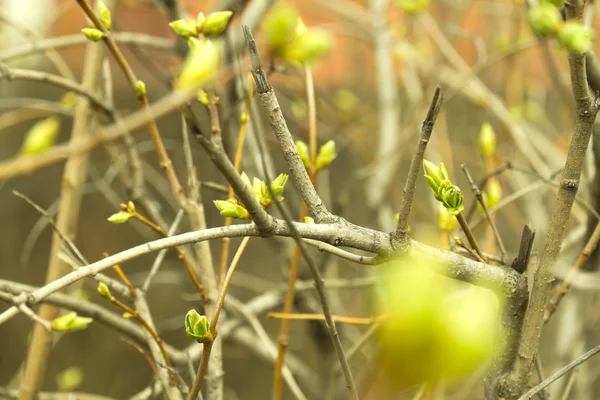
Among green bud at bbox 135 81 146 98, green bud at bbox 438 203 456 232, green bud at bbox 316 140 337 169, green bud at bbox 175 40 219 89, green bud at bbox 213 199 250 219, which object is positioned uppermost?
green bud at bbox 316 140 337 169

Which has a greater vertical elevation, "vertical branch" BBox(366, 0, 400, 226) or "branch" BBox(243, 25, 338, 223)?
"vertical branch" BBox(366, 0, 400, 226)

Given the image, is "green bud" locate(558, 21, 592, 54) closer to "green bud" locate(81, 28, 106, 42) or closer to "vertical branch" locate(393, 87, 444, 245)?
"vertical branch" locate(393, 87, 444, 245)

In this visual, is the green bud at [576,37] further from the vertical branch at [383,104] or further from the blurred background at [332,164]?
the vertical branch at [383,104]

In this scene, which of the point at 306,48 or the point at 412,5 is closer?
the point at 306,48

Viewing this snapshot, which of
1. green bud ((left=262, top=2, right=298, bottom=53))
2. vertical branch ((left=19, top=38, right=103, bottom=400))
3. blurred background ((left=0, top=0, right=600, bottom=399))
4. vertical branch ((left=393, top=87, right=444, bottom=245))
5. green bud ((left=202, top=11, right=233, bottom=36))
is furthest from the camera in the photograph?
blurred background ((left=0, top=0, right=600, bottom=399))

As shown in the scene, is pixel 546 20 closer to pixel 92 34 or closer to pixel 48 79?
pixel 92 34

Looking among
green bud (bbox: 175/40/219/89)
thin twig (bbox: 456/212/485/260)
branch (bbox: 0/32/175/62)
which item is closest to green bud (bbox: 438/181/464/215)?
thin twig (bbox: 456/212/485/260)

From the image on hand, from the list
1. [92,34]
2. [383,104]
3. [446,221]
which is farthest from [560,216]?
[383,104]
